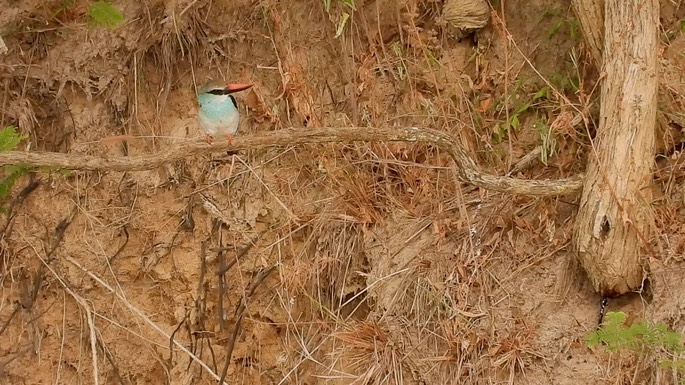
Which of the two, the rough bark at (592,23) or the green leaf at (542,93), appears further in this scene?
the green leaf at (542,93)

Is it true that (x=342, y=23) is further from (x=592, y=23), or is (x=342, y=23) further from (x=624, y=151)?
(x=624, y=151)

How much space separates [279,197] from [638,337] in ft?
5.91

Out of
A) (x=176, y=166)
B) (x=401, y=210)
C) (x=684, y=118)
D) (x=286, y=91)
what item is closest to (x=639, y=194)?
(x=684, y=118)

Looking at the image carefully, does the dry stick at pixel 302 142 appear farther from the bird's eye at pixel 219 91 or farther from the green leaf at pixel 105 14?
the bird's eye at pixel 219 91

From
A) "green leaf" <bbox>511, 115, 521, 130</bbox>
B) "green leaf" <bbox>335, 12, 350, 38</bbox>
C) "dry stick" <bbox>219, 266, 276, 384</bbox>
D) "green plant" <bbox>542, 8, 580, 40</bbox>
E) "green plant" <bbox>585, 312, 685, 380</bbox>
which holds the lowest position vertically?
"dry stick" <bbox>219, 266, 276, 384</bbox>

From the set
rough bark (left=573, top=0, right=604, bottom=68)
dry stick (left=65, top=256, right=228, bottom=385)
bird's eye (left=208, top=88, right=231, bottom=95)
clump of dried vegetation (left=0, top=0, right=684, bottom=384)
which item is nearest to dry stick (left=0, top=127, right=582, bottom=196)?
clump of dried vegetation (left=0, top=0, right=684, bottom=384)

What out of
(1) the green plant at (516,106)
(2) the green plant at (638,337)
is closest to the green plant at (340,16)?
(1) the green plant at (516,106)

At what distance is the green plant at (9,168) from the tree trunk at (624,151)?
208 centimetres

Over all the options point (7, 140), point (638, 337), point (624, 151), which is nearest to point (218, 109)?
Result: point (7, 140)

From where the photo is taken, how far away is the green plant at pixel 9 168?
3.26 meters

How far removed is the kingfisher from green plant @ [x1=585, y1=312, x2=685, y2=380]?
5.84ft

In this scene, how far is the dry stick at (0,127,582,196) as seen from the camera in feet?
9.49

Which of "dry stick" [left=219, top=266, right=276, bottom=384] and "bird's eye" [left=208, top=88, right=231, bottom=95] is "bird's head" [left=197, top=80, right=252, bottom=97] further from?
"dry stick" [left=219, top=266, right=276, bottom=384]

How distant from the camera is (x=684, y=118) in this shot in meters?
3.56
